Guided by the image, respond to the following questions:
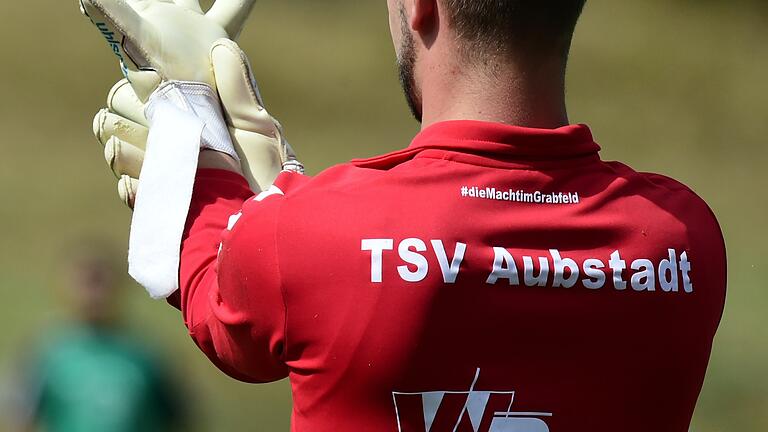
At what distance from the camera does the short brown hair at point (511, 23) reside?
1.42 meters

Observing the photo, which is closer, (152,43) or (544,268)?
(544,268)

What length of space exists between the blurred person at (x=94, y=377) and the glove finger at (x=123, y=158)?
3201mm

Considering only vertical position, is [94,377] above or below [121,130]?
below

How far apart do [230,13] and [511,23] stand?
744 mm

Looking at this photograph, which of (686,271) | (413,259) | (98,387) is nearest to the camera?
(413,259)

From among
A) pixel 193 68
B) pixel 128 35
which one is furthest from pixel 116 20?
pixel 193 68

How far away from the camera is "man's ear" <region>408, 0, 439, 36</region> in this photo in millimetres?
1465

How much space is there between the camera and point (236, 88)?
6.14 feet

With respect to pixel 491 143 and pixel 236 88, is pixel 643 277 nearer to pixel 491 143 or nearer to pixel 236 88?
pixel 491 143

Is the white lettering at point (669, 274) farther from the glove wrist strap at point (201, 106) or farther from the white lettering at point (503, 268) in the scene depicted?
the glove wrist strap at point (201, 106)

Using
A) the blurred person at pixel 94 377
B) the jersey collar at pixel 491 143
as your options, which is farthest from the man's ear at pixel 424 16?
the blurred person at pixel 94 377

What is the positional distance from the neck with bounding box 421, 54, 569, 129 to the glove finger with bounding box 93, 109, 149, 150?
2.00ft

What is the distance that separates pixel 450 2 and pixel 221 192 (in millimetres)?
468

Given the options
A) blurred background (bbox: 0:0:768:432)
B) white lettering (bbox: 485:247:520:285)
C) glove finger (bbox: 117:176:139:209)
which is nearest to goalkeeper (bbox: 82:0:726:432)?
white lettering (bbox: 485:247:520:285)
